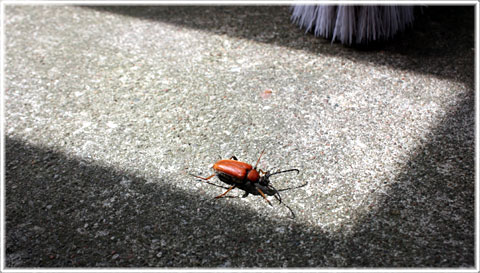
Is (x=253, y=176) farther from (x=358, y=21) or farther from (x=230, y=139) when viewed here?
(x=358, y=21)

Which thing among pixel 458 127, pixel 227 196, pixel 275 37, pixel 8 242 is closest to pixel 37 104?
pixel 8 242

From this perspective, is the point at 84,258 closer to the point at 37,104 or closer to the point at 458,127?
the point at 37,104

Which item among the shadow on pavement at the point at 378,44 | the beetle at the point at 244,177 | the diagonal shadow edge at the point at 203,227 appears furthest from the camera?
the shadow on pavement at the point at 378,44

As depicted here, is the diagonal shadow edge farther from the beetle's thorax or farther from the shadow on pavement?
the shadow on pavement

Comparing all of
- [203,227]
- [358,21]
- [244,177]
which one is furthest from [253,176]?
[358,21]

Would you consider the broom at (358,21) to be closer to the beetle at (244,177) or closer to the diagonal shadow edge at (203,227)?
the diagonal shadow edge at (203,227)

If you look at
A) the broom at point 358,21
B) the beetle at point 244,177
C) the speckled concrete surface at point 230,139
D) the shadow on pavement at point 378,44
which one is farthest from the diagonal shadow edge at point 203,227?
the broom at point 358,21

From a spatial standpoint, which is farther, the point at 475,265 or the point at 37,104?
the point at 37,104
